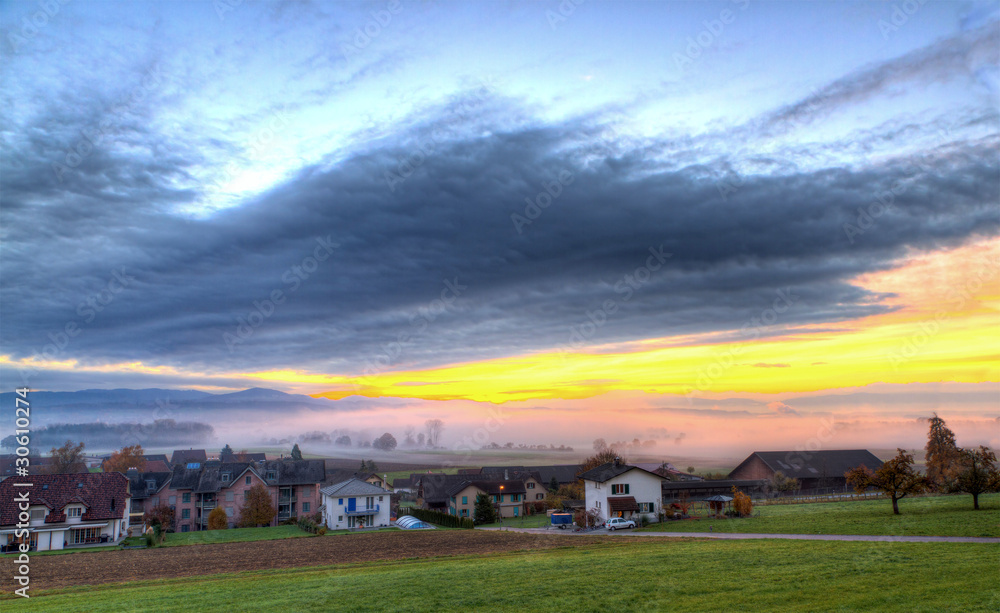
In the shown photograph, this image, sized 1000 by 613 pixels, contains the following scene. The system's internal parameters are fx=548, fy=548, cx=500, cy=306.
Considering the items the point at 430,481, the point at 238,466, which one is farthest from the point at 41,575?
the point at 430,481

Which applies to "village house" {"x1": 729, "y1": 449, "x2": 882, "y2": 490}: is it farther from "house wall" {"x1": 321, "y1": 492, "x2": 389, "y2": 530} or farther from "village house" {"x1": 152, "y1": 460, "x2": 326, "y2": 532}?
"village house" {"x1": 152, "y1": 460, "x2": 326, "y2": 532}

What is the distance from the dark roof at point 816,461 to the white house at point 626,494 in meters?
47.5

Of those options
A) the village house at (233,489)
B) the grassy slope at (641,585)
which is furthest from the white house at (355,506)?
the grassy slope at (641,585)

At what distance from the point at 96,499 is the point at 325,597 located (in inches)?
2271

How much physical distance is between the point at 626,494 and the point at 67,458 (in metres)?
125

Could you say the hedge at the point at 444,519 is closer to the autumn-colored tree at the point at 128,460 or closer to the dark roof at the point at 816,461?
the dark roof at the point at 816,461

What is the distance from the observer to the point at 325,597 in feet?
76.3

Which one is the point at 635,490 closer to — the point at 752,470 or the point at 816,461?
the point at 752,470

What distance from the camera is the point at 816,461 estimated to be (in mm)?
104812

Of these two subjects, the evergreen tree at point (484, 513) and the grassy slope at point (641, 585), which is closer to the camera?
the grassy slope at point (641, 585)

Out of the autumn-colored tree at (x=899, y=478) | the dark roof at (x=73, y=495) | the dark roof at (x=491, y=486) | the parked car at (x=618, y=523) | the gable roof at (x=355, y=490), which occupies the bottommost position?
the dark roof at (x=491, y=486)

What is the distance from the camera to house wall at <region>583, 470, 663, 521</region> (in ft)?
216

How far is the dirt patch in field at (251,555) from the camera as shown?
124ft

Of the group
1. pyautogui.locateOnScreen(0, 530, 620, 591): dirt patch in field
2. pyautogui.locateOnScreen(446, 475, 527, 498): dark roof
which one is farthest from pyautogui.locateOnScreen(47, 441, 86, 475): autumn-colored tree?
pyautogui.locateOnScreen(446, 475, 527, 498): dark roof
